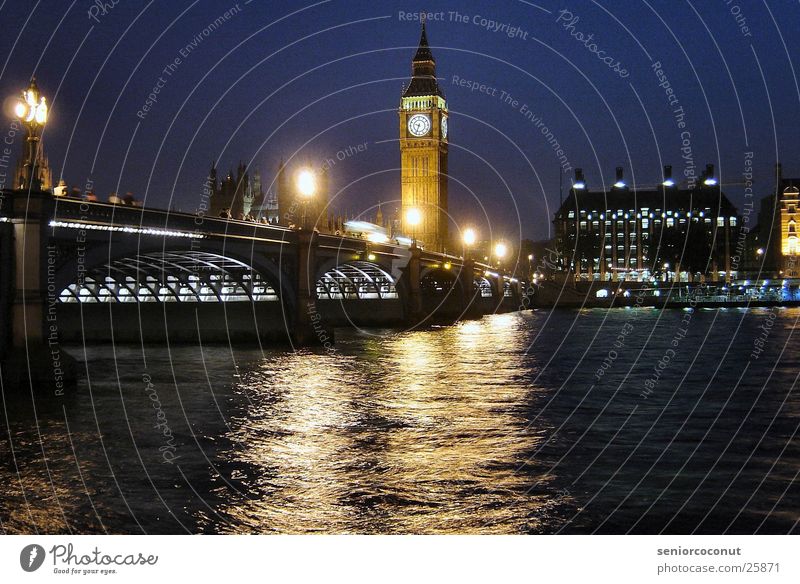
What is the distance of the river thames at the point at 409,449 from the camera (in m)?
15.1

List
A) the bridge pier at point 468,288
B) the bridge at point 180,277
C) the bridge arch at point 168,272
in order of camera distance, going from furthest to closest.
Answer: the bridge pier at point 468,288, the bridge arch at point 168,272, the bridge at point 180,277

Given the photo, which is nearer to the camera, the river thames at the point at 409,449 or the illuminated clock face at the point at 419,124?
the river thames at the point at 409,449

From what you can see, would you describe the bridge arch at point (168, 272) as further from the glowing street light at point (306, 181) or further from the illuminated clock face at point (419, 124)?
the illuminated clock face at point (419, 124)

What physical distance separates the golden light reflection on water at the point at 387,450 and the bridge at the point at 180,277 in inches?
324

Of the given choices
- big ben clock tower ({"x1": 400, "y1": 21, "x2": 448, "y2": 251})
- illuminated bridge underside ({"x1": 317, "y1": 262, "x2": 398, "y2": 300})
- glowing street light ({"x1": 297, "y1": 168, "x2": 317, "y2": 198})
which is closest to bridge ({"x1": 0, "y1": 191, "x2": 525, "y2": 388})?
illuminated bridge underside ({"x1": 317, "y1": 262, "x2": 398, "y2": 300})

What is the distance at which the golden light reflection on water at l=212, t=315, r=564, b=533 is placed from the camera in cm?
1508

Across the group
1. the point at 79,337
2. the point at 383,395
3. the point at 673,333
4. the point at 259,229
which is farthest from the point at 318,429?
the point at 673,333

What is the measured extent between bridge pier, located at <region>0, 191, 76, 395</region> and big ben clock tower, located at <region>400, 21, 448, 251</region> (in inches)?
5748

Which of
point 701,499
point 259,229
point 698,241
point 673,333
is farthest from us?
point 698,241

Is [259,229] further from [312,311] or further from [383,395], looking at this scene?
[383,395]

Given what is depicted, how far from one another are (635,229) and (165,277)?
137811mm

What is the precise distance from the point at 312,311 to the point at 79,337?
45.4ft

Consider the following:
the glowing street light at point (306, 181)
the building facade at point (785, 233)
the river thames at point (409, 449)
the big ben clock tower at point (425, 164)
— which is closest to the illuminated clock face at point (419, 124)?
the big ben clock tower at point (425, 164)

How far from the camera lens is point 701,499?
636 inches
